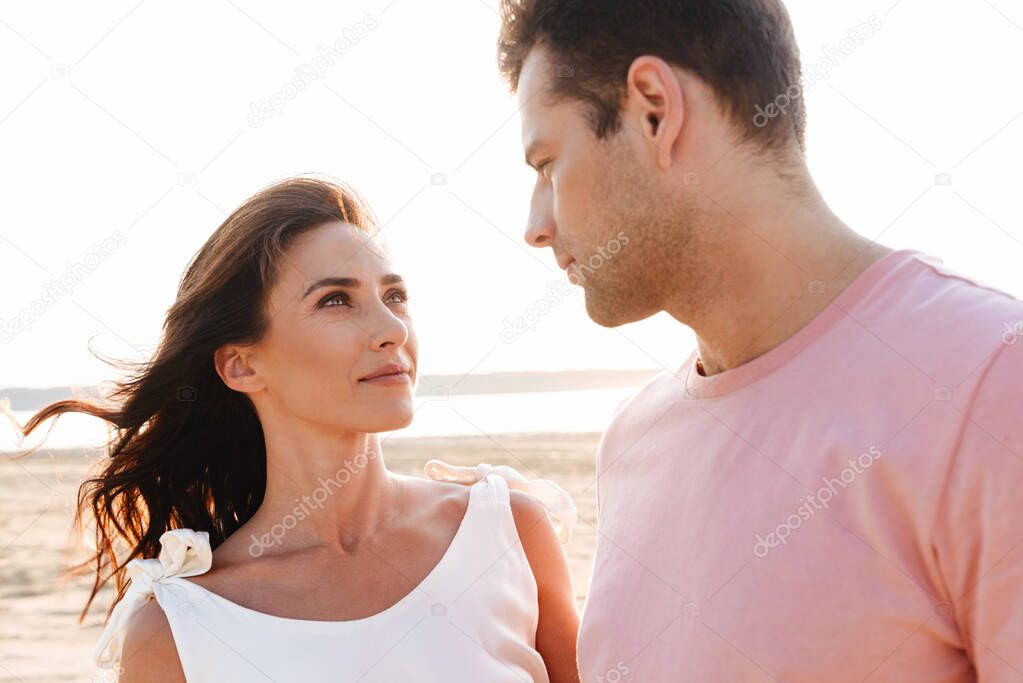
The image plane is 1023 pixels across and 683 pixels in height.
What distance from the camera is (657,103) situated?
2088 millimetres

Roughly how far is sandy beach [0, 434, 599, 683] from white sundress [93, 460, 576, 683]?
57 centimetres

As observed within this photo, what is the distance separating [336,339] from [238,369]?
0.44 meters

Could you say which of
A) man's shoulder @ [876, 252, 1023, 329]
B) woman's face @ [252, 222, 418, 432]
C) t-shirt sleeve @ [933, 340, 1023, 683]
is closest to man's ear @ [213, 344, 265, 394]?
woman's face @ [252, 222, 418, 432]

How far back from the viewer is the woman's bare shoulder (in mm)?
2924

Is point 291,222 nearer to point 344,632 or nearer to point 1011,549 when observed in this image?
point 344,632

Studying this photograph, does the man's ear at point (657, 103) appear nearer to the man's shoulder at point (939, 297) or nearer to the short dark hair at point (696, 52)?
the short dark hair at point (696, 52)

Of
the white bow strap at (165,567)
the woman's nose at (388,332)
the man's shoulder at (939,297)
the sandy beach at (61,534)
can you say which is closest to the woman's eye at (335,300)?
the woman's nose at (388,332)

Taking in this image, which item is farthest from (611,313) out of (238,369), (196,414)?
(196,414)

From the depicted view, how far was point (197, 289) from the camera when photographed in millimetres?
3391

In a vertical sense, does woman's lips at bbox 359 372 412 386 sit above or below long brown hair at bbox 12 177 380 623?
above

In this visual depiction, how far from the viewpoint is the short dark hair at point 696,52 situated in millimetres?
2090

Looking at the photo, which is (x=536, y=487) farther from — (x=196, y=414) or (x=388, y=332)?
(x=196, y=414)

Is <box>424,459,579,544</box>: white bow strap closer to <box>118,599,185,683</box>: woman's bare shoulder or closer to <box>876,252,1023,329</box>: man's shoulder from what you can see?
<box>118,599,185,683</box>: woman's bare shoulder

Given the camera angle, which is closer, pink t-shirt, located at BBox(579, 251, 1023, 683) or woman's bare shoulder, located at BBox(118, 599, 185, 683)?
pink t-shirt, located at BBox(579, 251, 1023, 683)
